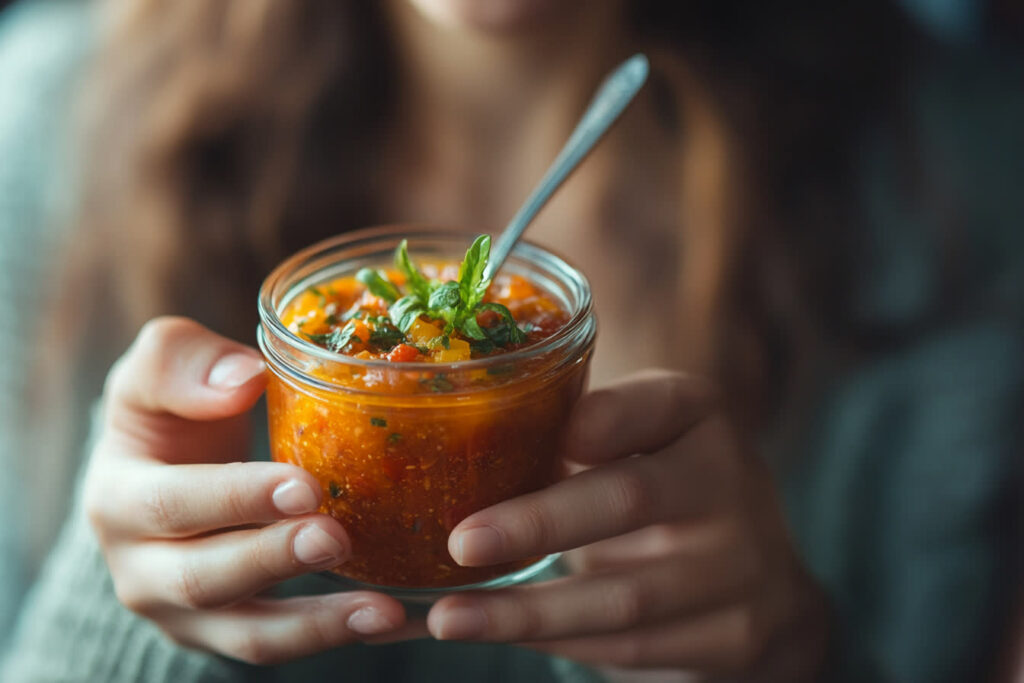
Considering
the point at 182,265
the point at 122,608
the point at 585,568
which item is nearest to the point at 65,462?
the point at 182,265

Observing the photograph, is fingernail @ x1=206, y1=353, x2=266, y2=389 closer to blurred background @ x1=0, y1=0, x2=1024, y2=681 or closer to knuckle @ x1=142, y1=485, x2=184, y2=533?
knuckle @ x1=142, y1=485, x2=184, y2=533

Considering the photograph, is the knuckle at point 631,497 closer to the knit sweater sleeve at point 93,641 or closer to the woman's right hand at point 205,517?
the woman's right hand at point 205,517

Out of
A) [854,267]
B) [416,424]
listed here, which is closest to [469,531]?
[416,424]

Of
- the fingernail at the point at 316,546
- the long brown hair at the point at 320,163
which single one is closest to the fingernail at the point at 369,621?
the fingernail at the point at 316,546

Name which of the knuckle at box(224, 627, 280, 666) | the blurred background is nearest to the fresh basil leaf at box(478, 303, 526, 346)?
the knuckle at box(224, 627, 280, 666)

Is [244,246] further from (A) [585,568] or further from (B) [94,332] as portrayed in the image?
(A) [585,568]

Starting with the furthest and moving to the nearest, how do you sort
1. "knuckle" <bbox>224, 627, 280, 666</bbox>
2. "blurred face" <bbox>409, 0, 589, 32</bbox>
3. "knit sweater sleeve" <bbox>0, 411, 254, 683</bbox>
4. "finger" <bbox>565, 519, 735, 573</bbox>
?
"blurred face" <bbox>409, 0, 589, 32</bbox>
"knit sweater sleeve" <bbox>0, 411, 254, 683</bbox>
"finger" <bbox>565, 519, 735, 573</bbox>
"knuckle" <bbox>224, 627, 280, 666</bbox>

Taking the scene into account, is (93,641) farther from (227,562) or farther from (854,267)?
(854,267)
